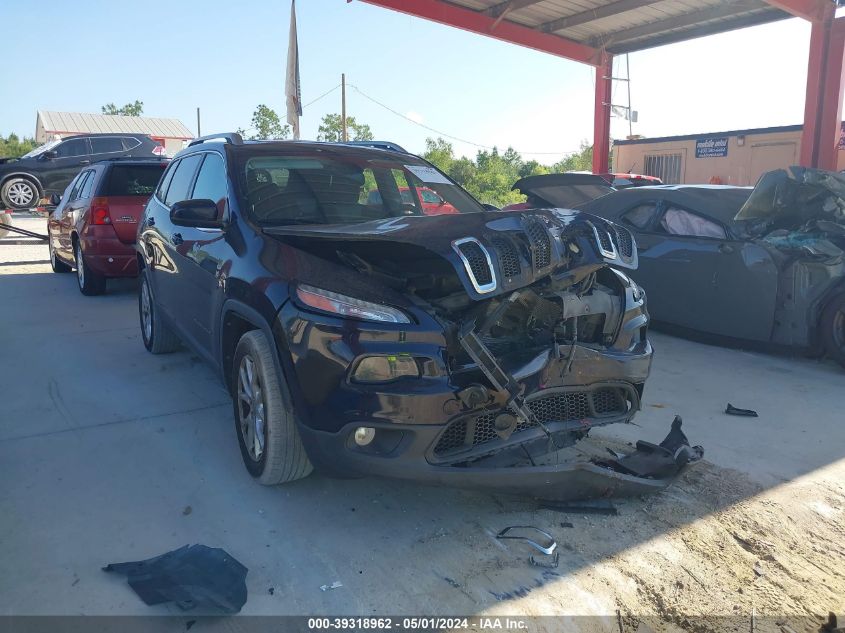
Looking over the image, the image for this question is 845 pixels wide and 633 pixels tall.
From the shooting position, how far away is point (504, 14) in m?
13.5

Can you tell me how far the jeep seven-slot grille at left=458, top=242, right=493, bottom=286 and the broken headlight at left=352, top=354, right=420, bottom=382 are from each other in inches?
17.6

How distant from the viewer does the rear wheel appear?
18469 millimetres

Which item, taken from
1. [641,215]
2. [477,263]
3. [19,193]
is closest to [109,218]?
[641,215]

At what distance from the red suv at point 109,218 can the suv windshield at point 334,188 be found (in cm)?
473

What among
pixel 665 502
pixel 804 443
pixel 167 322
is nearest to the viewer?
pixel 665 502

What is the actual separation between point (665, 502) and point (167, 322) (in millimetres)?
3908

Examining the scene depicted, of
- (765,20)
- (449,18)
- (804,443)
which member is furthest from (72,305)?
(765,20)

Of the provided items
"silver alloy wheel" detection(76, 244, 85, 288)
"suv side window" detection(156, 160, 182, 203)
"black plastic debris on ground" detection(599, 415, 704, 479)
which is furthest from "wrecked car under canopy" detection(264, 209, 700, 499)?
"silver alloy wheel" detection(76, 244, 85, 288)

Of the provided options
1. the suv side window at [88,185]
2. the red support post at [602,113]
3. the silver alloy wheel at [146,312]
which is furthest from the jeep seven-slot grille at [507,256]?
the red support post at [602,113]

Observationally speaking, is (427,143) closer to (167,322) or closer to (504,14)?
(504,14)

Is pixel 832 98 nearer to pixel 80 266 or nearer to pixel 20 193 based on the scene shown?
pixel 80 266

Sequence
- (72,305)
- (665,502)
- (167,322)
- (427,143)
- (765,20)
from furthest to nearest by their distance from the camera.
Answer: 1. (427,143)
2. (765,20)
3. (72,305)
4. (167,322)
5. (665,502)

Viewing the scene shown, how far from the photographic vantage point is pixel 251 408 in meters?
3.58

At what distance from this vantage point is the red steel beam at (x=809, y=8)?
11.6 metres
